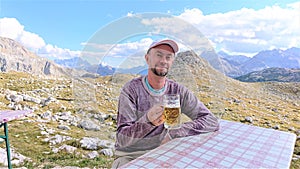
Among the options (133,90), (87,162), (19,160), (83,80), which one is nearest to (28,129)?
(19,160)

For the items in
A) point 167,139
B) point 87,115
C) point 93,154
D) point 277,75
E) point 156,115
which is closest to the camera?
point 156,115

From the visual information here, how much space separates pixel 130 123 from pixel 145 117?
0.36 feet

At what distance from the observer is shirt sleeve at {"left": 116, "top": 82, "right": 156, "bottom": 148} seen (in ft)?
5.38

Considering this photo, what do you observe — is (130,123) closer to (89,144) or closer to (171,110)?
(171,110)

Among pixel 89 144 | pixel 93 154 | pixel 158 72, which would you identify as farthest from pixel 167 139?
pixel 89 144

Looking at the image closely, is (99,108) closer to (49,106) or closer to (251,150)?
(251,150)

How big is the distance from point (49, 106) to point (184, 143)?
8657 millimetres

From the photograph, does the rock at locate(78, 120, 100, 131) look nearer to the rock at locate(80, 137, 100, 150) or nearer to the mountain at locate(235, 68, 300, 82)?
the rock at locate(80, 137, 100, 150)

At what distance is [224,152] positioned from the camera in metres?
1.65

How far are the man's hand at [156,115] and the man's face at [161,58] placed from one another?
374 mm

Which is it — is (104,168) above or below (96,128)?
below

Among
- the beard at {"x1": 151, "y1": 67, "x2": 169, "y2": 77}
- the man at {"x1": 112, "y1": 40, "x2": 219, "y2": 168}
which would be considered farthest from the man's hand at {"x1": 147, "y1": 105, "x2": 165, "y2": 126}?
the beard at {"x1": 151, "y1": 67, "x2": 169, "y2": 77}

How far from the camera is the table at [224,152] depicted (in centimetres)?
146

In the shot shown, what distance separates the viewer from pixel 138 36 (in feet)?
6.42
